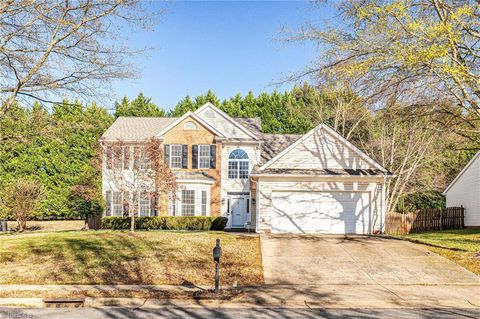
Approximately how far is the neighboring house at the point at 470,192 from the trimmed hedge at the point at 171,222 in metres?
16.5

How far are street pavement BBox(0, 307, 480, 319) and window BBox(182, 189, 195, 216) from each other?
19.7 m

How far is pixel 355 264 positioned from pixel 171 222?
14.6 meters

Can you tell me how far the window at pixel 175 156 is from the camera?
3098cm

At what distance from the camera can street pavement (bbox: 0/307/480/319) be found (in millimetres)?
9465

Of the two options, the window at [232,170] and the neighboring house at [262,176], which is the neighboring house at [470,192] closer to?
the neighboring house at [262,176]

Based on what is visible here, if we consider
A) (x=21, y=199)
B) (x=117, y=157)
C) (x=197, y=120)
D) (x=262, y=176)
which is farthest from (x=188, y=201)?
(x=21, y=199)

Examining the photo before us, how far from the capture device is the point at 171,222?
28.0 metres

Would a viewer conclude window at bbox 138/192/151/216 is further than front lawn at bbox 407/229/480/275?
Yes

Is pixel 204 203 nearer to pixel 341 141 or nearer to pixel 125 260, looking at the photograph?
pixel 341 141

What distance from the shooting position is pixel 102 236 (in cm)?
1947

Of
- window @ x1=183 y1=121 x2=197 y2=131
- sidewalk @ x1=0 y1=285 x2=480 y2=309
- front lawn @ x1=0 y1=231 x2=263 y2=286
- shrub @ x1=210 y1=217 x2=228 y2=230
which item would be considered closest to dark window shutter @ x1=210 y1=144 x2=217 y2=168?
window @ x1=183 y1=121 x2=197 y2=131

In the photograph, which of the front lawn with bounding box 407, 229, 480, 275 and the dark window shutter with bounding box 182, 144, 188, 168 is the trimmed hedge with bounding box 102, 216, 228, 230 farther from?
the front lawn with bounding box 407, 229, 480, 275

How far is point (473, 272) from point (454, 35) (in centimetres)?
733

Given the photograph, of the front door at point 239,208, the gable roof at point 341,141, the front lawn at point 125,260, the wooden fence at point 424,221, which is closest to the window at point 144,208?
the front door at point 239,208
